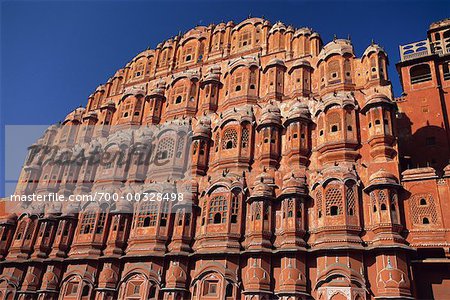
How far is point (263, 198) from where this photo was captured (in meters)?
21.5

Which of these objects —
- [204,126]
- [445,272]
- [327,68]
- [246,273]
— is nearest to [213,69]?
[204,126]

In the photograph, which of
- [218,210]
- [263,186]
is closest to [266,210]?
[263,186]

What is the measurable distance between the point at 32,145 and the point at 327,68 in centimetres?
2685

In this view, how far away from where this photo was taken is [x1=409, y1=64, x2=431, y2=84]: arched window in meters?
27.8

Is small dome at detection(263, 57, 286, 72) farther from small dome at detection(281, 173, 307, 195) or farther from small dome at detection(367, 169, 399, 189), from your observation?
small dome at detection(367, 169, 399, 189)

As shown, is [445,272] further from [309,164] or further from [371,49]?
[371,49]

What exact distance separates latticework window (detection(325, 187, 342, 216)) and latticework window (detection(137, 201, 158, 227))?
34.2 feet

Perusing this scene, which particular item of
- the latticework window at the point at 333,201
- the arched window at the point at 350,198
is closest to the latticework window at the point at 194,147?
the latticework window at the point at 333,201

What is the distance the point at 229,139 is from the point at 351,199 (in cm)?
867

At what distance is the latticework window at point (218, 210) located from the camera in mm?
22422

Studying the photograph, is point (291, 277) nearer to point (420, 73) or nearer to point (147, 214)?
point (147, 214)

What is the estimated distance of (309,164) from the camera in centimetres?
2278

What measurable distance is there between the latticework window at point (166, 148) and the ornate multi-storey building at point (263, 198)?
11 cm

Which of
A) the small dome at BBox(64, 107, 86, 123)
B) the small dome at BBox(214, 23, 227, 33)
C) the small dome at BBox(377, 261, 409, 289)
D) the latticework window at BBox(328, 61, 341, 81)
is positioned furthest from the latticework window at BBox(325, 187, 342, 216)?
the small dome at BBox(64, 107, 86, 123)
